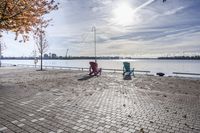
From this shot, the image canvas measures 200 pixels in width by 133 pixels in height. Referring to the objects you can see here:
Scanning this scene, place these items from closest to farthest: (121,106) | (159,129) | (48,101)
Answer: (159,129)
(121,106)
(48,101)

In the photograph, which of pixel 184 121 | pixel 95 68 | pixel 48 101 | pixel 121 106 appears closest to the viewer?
pixel 184 121

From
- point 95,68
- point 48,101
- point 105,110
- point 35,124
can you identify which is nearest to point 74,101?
point 48,101

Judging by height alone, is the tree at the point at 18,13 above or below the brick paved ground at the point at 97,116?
above

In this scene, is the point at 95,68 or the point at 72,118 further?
the point at 95,68

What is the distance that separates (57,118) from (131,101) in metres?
3.92

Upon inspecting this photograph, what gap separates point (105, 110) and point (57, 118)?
6.16 feet

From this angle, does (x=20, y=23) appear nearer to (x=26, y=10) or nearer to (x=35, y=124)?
(x=26, y=10)

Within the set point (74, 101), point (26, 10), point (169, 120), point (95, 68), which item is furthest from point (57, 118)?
point (95, 68)

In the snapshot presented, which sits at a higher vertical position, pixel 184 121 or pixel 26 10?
pixel 26 10

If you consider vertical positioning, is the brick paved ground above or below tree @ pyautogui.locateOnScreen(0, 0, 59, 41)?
below

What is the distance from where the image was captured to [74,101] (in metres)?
9.20

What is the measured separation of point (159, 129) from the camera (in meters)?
5.68

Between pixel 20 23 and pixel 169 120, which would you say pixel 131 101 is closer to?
pixel 169 120

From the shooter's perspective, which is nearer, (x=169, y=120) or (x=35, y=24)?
(x=169, y=120)
